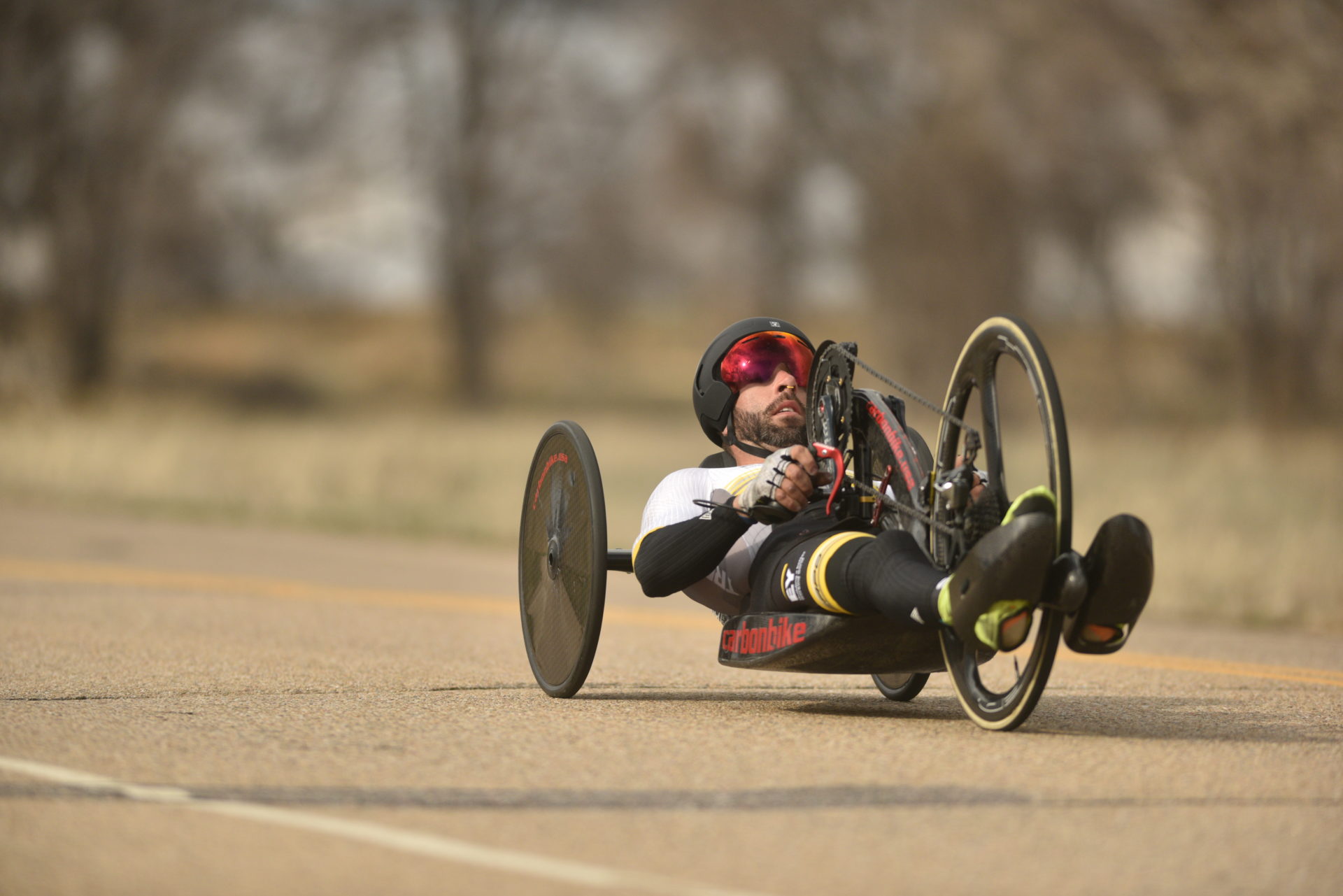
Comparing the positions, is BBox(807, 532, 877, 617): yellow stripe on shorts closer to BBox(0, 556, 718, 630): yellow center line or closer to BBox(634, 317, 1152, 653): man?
BBox(634, 317, 1152, 653): man

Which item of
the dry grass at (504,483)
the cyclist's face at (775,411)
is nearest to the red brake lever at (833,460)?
the cyclist's face at (775,411)

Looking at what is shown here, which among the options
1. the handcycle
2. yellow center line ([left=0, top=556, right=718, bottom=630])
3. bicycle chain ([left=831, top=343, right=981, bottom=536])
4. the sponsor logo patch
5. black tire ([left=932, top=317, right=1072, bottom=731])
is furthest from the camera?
yellow center line ([left=0, top=556, right=718, bottom=630])

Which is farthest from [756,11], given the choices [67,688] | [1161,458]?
[67,688]

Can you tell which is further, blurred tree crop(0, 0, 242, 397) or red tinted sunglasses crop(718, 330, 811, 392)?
blurred tree crop(0, 0, 242, 397)

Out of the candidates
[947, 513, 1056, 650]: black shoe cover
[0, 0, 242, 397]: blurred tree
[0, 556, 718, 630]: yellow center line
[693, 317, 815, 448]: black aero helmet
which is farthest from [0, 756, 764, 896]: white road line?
[0, 0, 242, 397]: blurred tree

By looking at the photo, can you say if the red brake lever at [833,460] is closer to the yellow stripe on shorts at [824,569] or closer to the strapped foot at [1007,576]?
the yellow stripe on shorts at [824,569]

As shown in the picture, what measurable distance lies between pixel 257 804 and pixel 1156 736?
9.08ft

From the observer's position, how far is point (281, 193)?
37406 mm

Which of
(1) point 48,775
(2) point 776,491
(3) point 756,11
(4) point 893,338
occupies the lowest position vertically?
(1) point 48,775

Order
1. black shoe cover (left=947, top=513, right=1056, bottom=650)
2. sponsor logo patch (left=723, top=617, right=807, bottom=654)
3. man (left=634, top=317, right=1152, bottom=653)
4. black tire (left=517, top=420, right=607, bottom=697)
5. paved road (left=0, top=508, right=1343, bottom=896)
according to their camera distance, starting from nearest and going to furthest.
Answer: paved road (left=0, top=508, right=1343, bottom=896) < black shoe cover (left=947, top=513, right=1056, bottom=650) < man (left=634, top=317, right=1152, bottom=653) < sponsor logo patch (left=723, top=617, right=807, bottom=654) < black tire (left=517, top=420, right=607, bottom=697)

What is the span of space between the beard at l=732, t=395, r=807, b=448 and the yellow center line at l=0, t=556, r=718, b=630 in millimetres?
3546

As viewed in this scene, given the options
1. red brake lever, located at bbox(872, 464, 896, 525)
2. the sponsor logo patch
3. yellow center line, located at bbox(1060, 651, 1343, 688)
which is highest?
red brake lever, located at bbox(872, 464, 896, 525)

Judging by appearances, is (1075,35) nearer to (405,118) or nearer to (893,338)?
(893,338)

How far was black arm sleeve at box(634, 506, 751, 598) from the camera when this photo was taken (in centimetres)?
546
